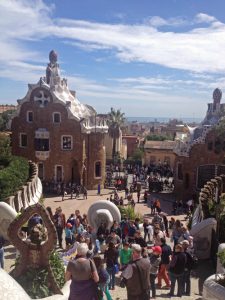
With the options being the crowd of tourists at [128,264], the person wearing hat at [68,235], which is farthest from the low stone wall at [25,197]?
the person wearing hat at [68,235]

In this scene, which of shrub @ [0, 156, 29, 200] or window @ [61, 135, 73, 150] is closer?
shrub @ [0, 156, 29, 200]

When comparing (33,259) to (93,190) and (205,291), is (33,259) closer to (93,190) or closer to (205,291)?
(205,291)

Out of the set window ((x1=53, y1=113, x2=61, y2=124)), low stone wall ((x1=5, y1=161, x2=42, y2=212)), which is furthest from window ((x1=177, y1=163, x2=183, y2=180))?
low stone wall ((x1=5, y1=161, x2=42, y2=212))

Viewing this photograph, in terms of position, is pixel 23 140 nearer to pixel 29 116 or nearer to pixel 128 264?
pixel 29 116

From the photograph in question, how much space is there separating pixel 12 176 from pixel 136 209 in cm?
1017

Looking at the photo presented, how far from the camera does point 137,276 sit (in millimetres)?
7969

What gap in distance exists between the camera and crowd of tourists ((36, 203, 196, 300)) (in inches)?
285

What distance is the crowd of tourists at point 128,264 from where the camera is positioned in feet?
23.8

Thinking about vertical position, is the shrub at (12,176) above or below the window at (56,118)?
below

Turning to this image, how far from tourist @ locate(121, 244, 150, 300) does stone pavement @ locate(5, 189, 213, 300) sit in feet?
8.08

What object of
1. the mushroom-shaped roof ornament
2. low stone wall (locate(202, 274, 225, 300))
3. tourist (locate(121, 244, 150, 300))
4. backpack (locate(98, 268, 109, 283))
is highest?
the mushroom-shaped roof ornament

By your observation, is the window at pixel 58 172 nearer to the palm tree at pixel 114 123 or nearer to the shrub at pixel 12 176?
the shrub at pixel 12 176

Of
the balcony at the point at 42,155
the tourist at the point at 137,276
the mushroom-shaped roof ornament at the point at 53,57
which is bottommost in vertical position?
the balcony at the point at 42,155

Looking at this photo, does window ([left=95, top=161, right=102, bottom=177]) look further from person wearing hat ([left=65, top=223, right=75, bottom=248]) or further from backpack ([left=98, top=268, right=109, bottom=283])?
backpack ([left=98, top=268, right=109, bottom=283])
